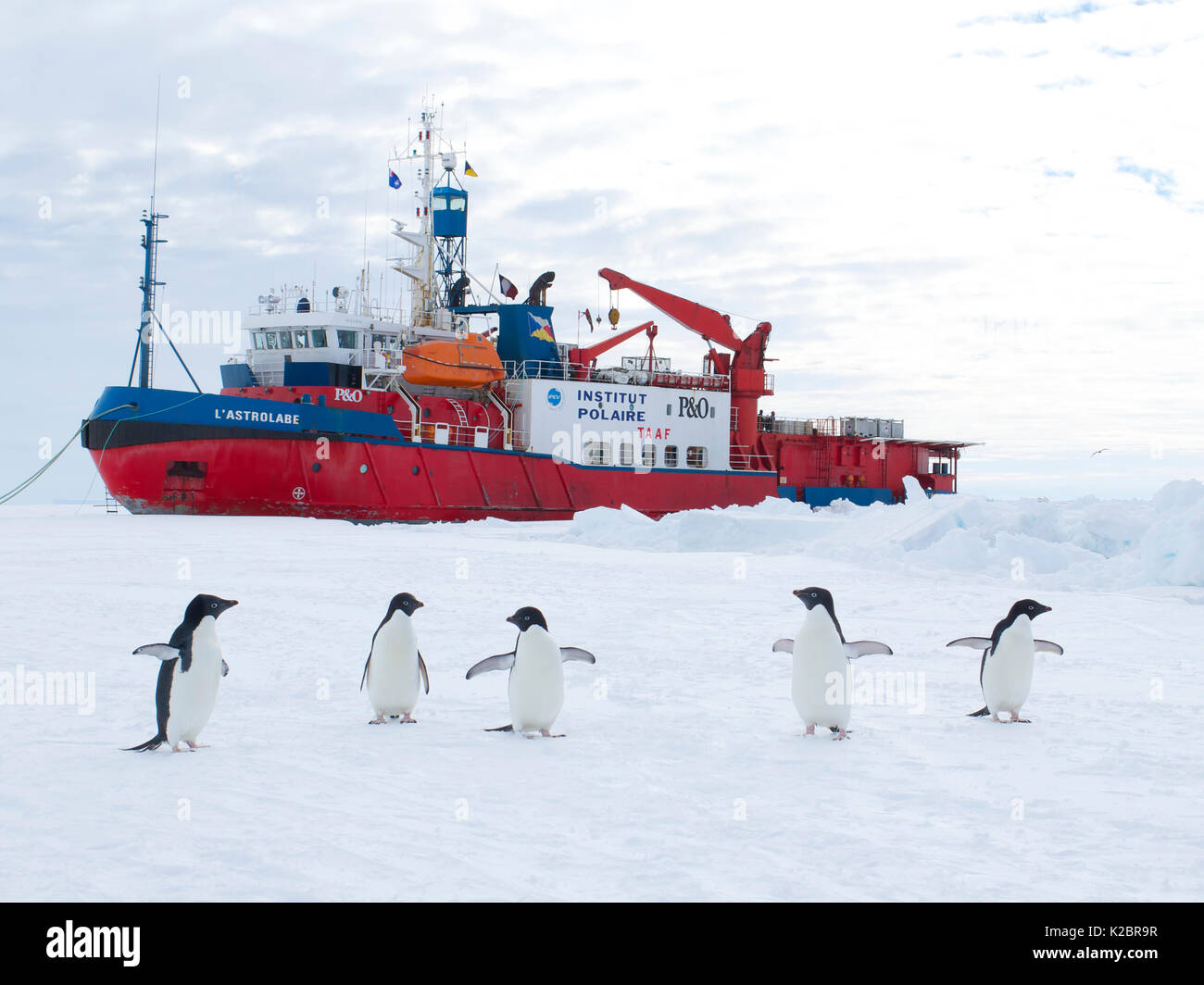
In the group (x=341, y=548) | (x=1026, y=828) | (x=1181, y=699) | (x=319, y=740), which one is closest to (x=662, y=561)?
(x=341, y=548)

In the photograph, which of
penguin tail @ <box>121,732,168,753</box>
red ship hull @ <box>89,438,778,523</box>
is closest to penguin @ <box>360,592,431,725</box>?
penguin tail @ <box>121,732,168,753</box>

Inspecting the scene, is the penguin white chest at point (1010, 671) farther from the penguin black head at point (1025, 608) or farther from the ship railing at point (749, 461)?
the ship railing at point (749, 461)

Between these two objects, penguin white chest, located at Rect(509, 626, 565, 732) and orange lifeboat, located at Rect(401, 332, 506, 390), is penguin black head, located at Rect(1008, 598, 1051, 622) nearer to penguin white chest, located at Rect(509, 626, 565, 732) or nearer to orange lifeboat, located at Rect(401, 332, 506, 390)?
penguin white chest, located at Rect(509, 626, 565, 732)

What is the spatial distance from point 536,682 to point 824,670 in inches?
64.9

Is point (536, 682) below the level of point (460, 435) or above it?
below

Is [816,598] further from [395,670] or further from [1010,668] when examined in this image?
[395,670]

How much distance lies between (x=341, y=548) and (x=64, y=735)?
11.8 m

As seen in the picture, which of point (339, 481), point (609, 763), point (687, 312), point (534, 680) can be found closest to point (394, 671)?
point (534, 680)

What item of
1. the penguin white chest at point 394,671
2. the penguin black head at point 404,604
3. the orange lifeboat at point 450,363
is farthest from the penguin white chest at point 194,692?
the orange lifeboat at point 450,363

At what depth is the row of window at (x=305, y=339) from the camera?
1101 inches

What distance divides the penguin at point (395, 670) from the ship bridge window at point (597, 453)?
2475 cm

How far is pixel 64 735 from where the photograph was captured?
19.2 ft

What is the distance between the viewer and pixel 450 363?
2766 centimetres
